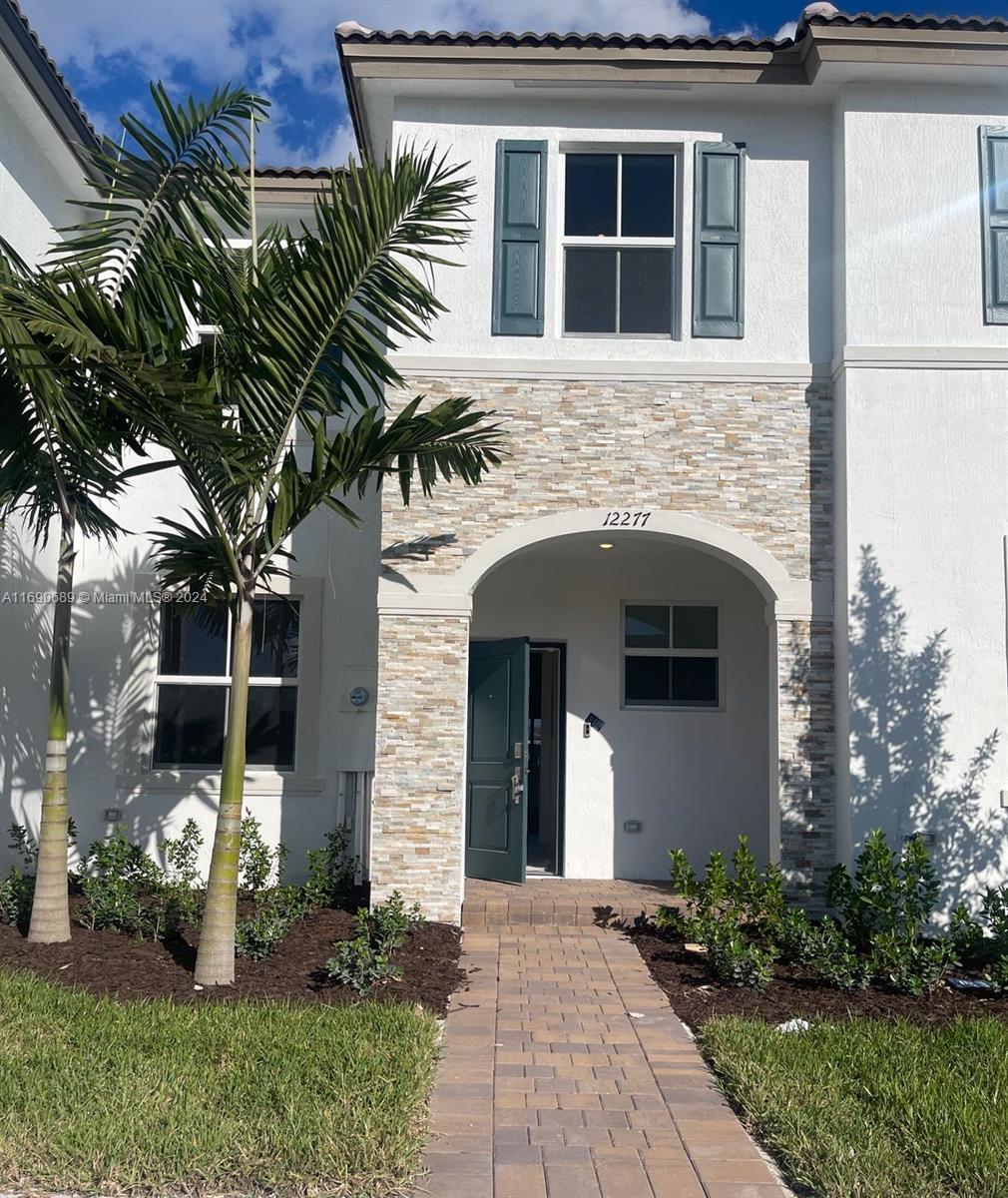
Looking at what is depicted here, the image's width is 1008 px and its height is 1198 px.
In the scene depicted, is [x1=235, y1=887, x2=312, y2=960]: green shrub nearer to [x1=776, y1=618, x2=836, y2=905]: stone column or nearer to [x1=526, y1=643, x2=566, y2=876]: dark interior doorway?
[x1=526, y1=643, x2=566, y2=876]: dark interior doorway

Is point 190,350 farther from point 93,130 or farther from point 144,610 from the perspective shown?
point 93,130

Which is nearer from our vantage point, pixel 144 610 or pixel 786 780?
pixel 786 780

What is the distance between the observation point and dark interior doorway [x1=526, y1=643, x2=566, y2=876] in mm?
11445

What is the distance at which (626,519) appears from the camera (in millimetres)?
9500

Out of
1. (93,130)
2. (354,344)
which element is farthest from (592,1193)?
(93,130)

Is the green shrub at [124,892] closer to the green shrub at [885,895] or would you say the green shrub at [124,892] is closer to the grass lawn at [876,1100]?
the grass lawn at [876,1100]

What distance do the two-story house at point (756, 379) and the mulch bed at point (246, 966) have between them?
0.80 m

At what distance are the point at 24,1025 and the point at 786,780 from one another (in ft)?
19.4

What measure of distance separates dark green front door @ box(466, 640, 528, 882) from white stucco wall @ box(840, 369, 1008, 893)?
3.14m

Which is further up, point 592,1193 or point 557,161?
point 557,161

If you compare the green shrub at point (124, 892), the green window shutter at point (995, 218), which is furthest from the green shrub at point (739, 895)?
the green window shutter at point (995, 218)

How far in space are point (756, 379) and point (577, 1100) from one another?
6.28 meters

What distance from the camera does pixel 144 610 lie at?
435 inches

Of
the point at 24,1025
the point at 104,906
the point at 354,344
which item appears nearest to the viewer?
the point at 24,1025
